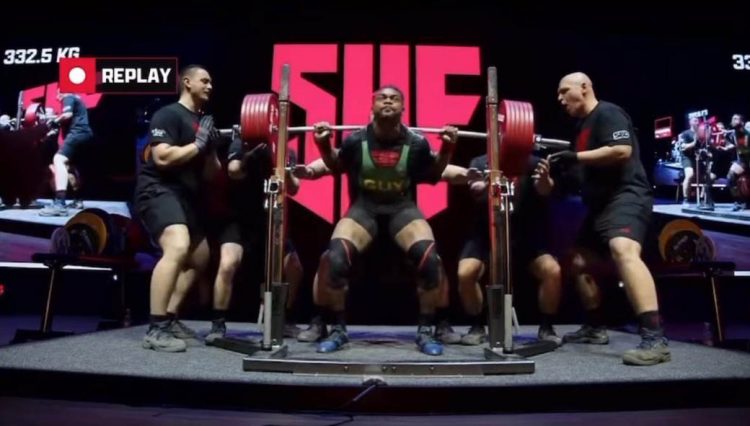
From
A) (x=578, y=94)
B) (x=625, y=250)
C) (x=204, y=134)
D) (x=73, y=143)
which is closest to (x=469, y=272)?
(x=625, y=250)

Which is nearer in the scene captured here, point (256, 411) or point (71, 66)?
point (256, 411)

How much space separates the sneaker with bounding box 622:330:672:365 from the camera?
116 inches

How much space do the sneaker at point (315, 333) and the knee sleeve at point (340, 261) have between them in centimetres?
56

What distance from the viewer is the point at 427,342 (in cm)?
339

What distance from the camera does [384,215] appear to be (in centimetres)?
354

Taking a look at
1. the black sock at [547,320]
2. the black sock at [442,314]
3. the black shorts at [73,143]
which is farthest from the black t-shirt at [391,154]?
the black shorts at [73,143]

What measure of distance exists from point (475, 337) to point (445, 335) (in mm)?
189

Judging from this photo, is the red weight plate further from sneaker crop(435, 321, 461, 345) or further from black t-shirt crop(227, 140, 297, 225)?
black t-shirt crop(227, 140, 297, 225)

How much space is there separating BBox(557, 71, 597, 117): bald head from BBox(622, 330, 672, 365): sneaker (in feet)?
4.11

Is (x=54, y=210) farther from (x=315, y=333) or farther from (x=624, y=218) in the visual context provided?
(x=624, y=218)

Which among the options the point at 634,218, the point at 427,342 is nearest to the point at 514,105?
the point at 634,218

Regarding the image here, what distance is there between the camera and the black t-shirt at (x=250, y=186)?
388cm
